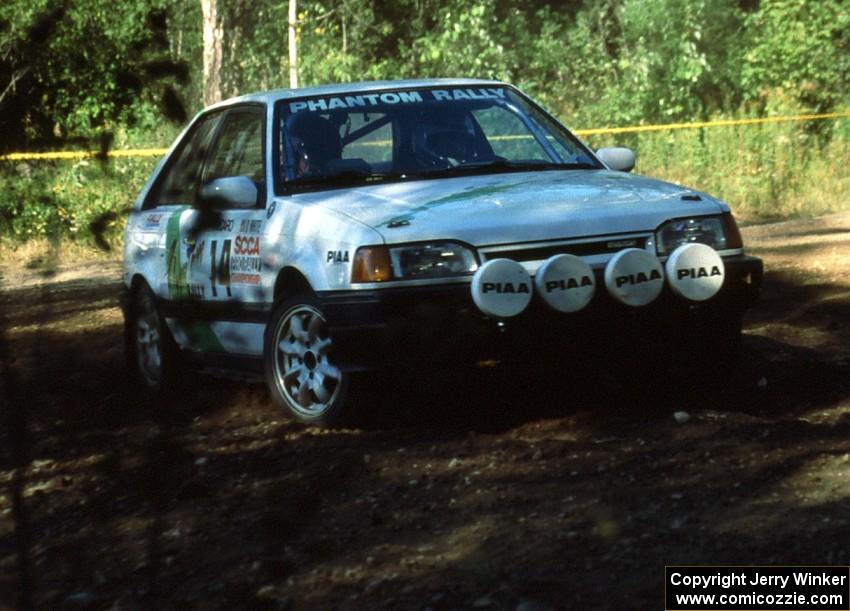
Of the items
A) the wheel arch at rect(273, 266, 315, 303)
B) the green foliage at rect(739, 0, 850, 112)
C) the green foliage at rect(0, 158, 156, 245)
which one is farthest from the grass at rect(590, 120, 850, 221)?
the green foliage at rect(0, 158, 156, 245)

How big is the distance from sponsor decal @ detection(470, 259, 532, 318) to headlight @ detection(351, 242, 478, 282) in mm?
178

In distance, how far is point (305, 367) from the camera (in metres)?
7.42

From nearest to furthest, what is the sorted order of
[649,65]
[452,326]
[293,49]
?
[452,326] → [293,49] → [649,65]

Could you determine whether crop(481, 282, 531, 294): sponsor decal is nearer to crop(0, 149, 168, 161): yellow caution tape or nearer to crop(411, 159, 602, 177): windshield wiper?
crop(411, 159, 602, 177): windshield wiper

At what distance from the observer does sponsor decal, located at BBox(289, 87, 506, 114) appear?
8.16 m

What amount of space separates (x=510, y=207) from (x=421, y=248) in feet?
1.47

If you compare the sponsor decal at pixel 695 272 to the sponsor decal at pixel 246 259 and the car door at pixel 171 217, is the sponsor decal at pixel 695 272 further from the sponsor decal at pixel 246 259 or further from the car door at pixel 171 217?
the car door at pixel 171 217

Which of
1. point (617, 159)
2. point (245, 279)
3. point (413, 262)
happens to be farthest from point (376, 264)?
A: point (617, 159)

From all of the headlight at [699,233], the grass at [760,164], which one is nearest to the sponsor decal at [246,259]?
the headlight at [699,233]

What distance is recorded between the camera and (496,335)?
6.79 m

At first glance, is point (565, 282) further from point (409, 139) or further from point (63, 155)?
point (63, 155)

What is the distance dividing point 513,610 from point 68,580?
Result: 5.28 feet

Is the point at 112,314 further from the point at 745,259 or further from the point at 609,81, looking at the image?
the point at 609,81

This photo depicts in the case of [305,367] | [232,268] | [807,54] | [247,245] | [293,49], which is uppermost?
[293,49]
